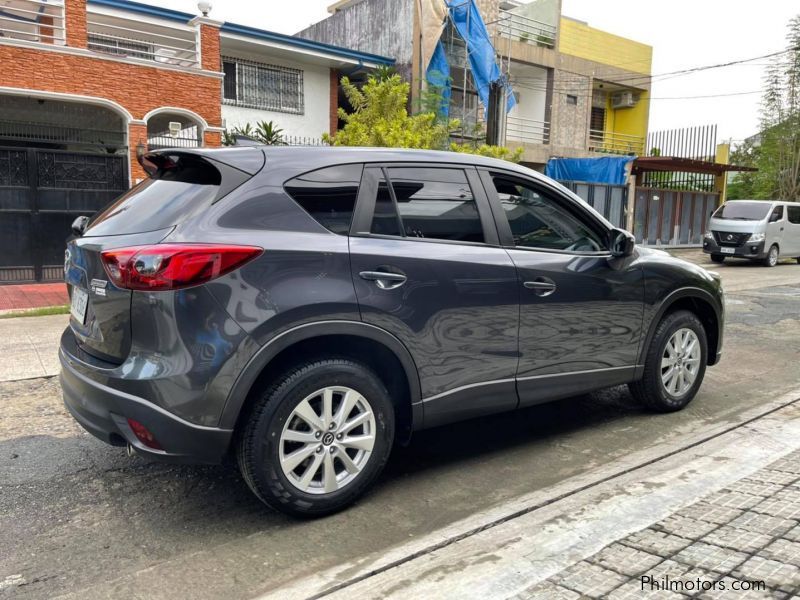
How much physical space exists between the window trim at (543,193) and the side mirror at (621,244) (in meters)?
0.03

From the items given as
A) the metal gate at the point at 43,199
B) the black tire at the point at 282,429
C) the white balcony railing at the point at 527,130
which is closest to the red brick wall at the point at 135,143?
the metal gate at the point at 43,199

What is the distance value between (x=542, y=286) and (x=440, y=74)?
16785 millimetres

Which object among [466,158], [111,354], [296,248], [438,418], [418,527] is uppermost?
[466,158]

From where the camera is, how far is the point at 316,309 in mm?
2955

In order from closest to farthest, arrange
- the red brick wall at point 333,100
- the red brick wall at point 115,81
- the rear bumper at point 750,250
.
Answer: the red brick wall at point 115,81 < the rear bumper at point 750,250 < the red brick wall at point 333,100

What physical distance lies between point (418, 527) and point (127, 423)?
1.37m

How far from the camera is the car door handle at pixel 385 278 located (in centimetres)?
311

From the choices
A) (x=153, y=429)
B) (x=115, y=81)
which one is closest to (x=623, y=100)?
(x=115, y=81)

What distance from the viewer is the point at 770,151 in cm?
2994

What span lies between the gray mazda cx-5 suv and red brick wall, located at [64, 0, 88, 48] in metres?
10.9

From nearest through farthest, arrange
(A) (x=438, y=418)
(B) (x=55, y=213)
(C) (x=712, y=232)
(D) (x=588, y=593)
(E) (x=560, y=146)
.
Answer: (D) (x=588, y=593)
(A) (x=438, y=418)
(B) (x=55, y=213)
(C) (x=712, y=232)
(E) (x=560, y=146)

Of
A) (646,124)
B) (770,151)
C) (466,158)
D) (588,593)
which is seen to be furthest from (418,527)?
(770,151)

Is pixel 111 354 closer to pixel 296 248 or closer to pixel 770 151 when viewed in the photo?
pixel 296 248

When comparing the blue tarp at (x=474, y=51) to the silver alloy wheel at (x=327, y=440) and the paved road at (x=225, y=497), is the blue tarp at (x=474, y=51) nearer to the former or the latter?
the paved road at (x=225, y=497)
